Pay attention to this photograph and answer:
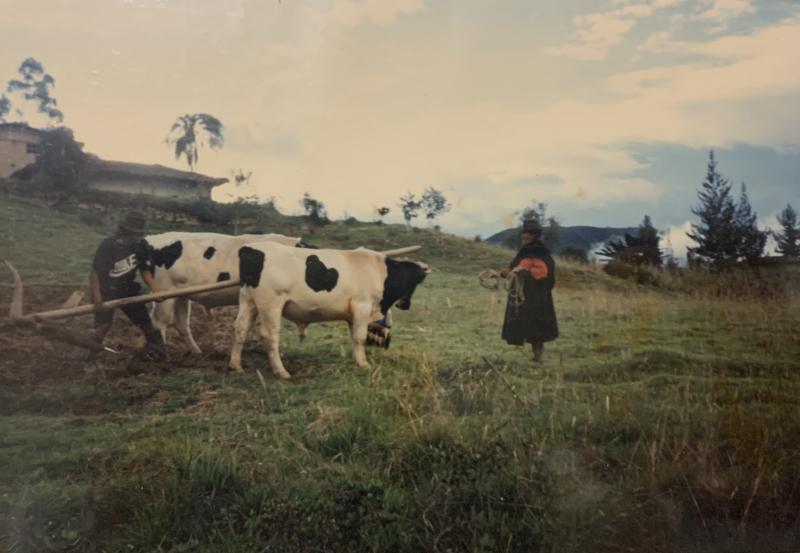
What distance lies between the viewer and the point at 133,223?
13.2 ft

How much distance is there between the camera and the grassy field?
3.38 metres

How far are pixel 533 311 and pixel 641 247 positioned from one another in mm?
930

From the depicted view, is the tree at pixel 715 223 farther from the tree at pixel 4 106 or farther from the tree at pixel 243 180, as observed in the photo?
the tree at pixel 4 106

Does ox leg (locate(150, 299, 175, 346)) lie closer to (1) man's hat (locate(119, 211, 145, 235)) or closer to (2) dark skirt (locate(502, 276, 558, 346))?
(1) man's hat (locate(119, 211, 145, 235))

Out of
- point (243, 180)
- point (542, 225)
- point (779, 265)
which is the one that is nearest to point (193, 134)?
point (243, 180)

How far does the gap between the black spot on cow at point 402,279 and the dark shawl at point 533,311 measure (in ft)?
1.92

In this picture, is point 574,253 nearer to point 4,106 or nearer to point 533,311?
point 533,311

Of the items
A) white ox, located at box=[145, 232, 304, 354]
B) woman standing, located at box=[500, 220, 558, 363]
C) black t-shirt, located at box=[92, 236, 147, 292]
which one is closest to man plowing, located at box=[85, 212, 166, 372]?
black t-shirt, located at box=[92, 236, 147, 292]

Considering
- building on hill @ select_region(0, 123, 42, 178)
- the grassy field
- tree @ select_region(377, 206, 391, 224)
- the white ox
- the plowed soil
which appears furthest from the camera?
tree @ select_region(377, 206, 391, 224)

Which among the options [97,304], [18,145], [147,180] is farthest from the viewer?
[147,180]

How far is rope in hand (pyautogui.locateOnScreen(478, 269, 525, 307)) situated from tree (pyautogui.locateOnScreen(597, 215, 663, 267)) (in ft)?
2.38

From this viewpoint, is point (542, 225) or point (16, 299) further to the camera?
point (542, 225)

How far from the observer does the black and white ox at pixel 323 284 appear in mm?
4438

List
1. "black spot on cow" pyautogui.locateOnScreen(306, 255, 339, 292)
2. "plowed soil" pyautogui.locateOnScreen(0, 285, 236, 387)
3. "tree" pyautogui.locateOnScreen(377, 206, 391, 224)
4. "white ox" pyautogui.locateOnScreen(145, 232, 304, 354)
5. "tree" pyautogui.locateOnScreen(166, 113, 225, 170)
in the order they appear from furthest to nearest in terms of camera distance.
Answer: "black spot on cow" pyautogui.locateOnScreen(306, 255, 339, 292), "tree" pyautogui.locateOnScreen(377, 206, 391, 224), "white ox" pyautogui.locateOnScreen(145, 232, 304, 354), "tree" pyautogui.locateOnScreen(166, 113, 225, 170), "plowed soil" pyautogui.locateOnScreen(0, 285, 236, 387)
